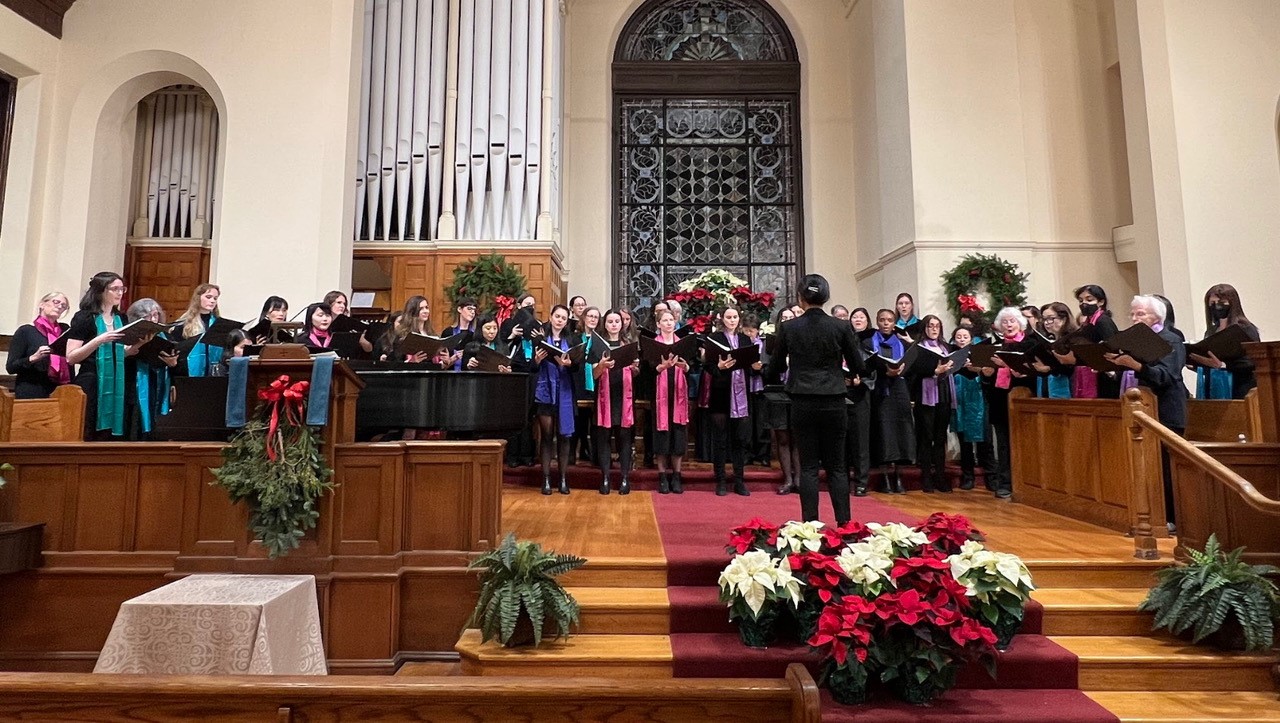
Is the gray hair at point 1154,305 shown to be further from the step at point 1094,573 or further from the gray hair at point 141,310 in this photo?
the gray hair at point 141,310

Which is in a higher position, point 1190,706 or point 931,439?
point 931,439

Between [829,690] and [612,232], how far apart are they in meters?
8.25

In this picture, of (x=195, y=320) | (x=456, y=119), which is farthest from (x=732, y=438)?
(x=456, y=119)

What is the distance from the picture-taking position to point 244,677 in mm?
1479

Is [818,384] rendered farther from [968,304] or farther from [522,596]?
[968,304]

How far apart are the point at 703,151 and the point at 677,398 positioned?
619cm

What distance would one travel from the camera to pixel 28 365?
4.23m

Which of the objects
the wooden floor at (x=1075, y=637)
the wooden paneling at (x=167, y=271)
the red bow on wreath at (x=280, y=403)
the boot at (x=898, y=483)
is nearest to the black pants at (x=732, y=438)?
the boot at (x=898, y=483)

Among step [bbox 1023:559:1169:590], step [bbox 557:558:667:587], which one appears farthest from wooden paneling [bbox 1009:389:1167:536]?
step [bbox 557:558:667:587]

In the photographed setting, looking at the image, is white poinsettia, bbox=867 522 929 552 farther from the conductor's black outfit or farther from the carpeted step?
the conductor's black outfit

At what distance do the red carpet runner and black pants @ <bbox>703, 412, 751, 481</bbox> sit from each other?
1.73 meters

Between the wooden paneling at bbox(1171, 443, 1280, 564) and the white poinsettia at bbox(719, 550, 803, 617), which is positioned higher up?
the wooden paneling at bbox(1171, 443, 1280, 564)

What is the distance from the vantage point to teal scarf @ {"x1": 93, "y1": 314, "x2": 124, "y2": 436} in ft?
14.8

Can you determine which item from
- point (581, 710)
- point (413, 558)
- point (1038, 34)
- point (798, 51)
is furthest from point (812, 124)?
point (581, 710)
